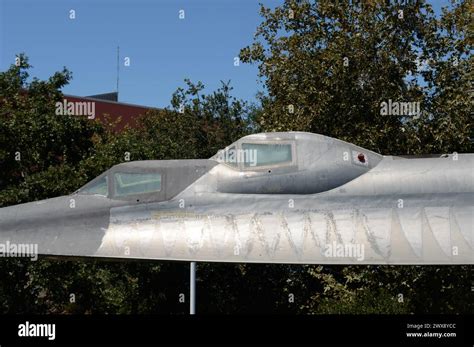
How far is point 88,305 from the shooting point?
2027cm

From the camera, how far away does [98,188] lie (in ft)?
35.9

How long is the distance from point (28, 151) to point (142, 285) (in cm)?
700

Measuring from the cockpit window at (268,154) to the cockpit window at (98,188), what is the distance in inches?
116

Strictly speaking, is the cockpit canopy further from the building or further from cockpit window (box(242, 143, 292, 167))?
the building

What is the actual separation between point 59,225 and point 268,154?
14.1ft

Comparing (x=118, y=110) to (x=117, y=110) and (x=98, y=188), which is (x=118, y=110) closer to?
(x=117, y=110)

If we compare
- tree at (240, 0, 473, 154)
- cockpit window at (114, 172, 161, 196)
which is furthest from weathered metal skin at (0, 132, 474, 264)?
tree at (240, 0, 473, 154)

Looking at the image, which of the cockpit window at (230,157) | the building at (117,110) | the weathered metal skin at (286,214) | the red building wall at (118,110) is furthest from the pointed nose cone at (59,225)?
the red building wall at (118,110)

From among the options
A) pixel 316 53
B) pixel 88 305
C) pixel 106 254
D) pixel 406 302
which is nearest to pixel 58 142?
pixel 88 305

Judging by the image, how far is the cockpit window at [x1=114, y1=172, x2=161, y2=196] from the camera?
35.0 feet

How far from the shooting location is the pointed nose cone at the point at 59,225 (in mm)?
9828

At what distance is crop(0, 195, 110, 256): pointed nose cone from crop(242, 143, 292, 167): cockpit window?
9.97ft

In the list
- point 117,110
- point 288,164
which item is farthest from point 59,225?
point 117,110

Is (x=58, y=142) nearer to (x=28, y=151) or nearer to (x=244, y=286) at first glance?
(x=28, y=151)
